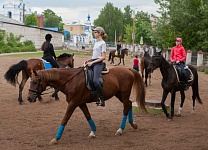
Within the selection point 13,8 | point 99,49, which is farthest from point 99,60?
point 13,8

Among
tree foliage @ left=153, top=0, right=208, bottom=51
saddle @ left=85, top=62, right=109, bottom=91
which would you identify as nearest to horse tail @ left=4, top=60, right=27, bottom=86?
saddle @ left=85, top=62, right=109, bottom=91

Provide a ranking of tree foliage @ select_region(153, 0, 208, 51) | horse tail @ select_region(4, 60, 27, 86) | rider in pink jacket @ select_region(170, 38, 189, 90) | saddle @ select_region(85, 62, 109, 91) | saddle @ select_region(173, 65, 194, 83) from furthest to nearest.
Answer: tree foliage @ select_region(153, 0, 208, 51), horse tail @ select_region(4, 60, 27, 86), rider in pink jacket @ select_region(170, 38, 189, 90), saddle @ select_region(173, 65, 194, 83), saddle @ select_region(85, 62, 109, 91)

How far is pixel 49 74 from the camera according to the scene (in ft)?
25.6

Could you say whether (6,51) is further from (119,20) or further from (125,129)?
(119,20)

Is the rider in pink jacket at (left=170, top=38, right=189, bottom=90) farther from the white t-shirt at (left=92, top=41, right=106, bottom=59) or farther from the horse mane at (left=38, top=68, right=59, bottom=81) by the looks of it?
the horse mane at (left=38, top=68, right=59, bottom=81)

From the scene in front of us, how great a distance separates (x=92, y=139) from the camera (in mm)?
8133

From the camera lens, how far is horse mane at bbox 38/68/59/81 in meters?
7.73

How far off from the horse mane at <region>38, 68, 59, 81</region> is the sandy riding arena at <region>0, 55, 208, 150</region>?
1.43 metres

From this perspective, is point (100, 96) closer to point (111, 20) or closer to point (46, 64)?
point (46, 64)

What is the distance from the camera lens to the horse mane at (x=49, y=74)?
25.4 ft

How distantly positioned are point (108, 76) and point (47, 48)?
501 centimetres

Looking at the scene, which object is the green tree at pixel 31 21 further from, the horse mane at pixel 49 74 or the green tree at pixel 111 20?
the horse mane at pixel 49 74

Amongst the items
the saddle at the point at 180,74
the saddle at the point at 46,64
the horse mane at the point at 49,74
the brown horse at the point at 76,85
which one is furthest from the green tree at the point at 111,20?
the horse mane at the point at 49,74

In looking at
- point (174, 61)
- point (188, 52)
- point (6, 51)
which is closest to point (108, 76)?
point (174, 61)
